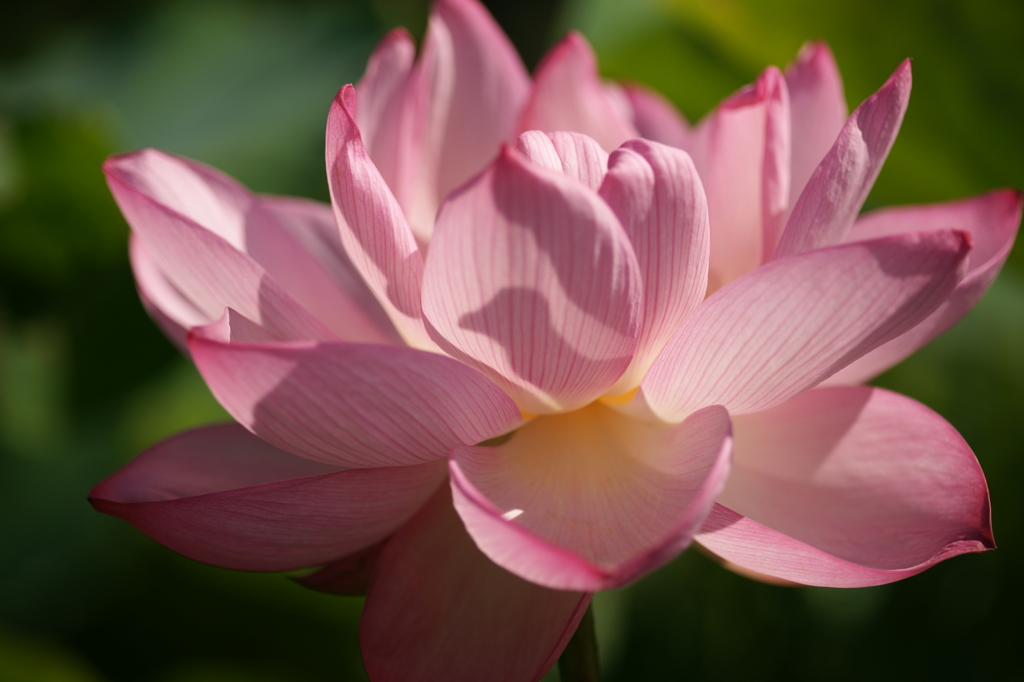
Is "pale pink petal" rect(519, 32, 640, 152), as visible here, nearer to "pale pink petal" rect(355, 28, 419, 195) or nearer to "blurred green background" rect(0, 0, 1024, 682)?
"pale pink petal" rect(355, 28, 419, 195)

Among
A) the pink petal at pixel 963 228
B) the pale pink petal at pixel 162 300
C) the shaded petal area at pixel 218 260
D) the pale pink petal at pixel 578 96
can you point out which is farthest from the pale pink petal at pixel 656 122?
the pale pink petal at pixel 162 300

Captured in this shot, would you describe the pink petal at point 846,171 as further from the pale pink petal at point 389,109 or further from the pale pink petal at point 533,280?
the pale pink petal at point 389,109

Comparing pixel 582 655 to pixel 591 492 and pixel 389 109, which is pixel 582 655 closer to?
pixel 591 492

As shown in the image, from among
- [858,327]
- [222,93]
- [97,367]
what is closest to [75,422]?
[97,367]

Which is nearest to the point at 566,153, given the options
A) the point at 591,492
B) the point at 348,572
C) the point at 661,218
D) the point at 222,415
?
the point at 661,218

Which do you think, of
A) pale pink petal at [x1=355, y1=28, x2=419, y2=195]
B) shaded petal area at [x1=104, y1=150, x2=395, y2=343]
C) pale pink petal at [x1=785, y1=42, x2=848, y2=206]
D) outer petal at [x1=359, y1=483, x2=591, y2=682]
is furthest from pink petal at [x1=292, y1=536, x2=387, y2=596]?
pale pink petal at [x1=785, y1=42, x2=848, y2=206]

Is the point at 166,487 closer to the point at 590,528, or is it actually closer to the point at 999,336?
the point at 590,528
